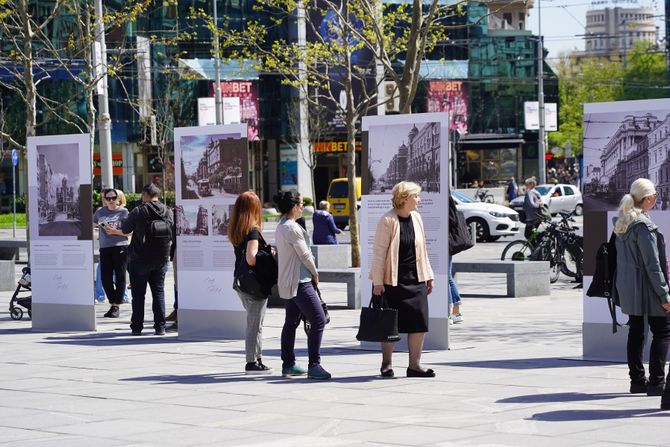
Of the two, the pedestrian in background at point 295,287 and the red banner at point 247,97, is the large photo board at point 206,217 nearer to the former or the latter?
the pedestrian in background at point 295,287

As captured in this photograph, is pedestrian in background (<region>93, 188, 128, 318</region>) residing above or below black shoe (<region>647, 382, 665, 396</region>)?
above

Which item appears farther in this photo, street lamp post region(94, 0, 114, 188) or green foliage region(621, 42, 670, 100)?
green foliage region(621, 42, 670, 100)

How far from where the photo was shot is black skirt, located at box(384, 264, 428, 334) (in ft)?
35.9

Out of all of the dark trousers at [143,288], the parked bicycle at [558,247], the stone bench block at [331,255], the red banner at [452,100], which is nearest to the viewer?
the dark trousers at [143,288]

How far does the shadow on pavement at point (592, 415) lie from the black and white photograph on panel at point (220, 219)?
19.5 feet

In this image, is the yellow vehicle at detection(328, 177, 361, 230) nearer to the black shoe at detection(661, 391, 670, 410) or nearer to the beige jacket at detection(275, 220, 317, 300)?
the beige jacket at detection(275, 220, 317, 300)

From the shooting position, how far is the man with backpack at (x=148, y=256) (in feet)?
49.2

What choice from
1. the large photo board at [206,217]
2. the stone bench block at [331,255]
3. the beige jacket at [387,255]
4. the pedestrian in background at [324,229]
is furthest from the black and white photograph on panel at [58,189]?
the pedestrian in background at [324,229]

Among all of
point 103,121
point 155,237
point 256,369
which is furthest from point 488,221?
point 256,369

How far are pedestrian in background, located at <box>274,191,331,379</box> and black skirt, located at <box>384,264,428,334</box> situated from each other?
642 mm

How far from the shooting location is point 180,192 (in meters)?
14.5

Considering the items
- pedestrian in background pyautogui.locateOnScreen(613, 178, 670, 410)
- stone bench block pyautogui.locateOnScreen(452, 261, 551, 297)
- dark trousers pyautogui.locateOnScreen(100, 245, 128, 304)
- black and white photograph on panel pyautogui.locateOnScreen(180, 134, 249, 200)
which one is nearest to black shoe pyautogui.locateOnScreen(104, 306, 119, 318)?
dark trousers pyautogui.locateOnScreen(100, 245, 128, 304)

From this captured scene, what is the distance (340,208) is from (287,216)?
3435 cm

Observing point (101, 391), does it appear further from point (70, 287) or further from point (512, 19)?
point (512, 19)
